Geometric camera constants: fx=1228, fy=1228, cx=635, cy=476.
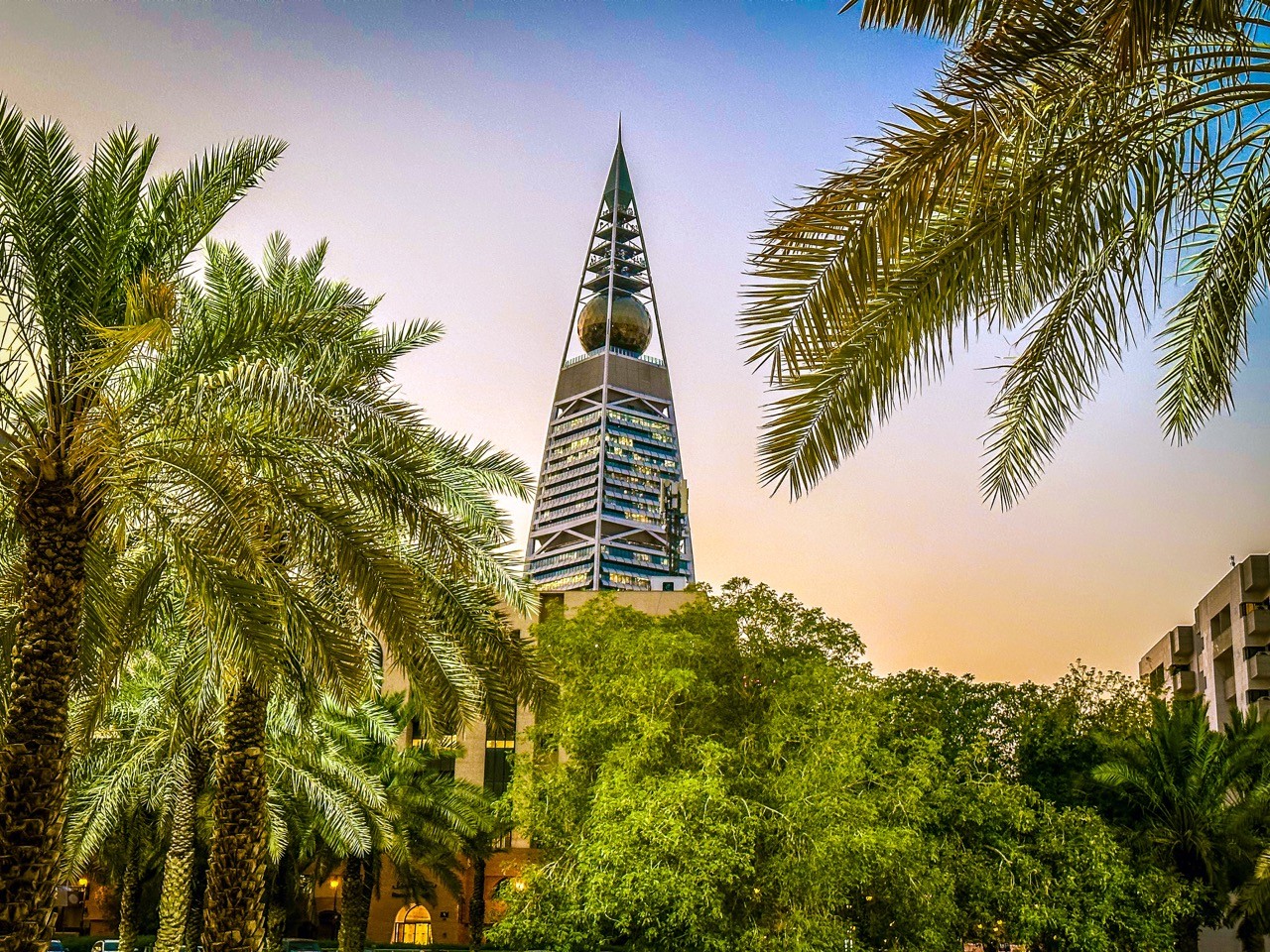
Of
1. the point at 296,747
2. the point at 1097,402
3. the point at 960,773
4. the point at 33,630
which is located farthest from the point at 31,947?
the point at 960,773

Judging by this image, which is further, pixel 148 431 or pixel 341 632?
pixel 341 632

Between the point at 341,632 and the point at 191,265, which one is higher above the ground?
the point at 191,265

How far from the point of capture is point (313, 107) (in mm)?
15133

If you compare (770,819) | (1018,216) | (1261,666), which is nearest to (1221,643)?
(1261,666)

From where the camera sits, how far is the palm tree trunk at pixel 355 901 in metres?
33.5

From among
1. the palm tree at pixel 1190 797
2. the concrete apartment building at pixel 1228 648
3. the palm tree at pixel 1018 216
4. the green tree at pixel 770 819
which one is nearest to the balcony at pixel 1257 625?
the concrete apartment building at pixel 1228 648

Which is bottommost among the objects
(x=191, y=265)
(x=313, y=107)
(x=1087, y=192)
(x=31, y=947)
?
(x=31, y=947)

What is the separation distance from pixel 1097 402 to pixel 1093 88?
2.93 metres

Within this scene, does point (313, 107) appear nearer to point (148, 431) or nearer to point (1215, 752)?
point (148, 431)

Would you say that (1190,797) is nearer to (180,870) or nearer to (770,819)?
(770,819)

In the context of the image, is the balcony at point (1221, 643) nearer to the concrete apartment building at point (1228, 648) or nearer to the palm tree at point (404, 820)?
the concrete apartment building at point (1228, 648)

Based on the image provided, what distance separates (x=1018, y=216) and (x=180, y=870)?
20.0 meters

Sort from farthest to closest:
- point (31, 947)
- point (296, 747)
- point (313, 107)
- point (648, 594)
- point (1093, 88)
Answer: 1. point (648, 594)
2. point (296, 747)
3. point (313, 107)
4. point (31, 947)
5. point (1093, 88)

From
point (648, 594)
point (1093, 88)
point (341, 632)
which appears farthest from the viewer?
point (648, 594)
